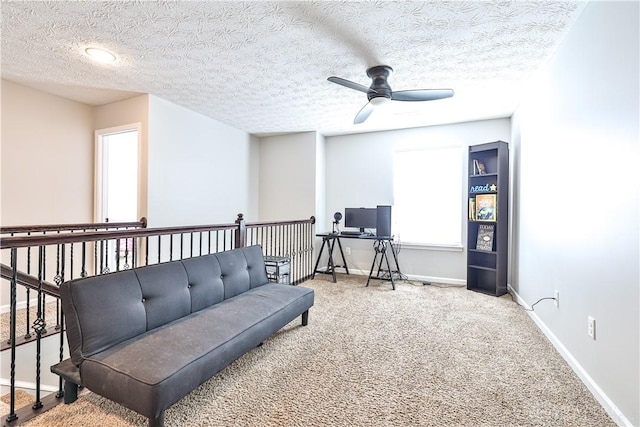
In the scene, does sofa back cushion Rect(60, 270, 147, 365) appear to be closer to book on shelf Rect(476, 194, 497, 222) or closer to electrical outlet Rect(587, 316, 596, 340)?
electrical outlet Rect(587, 316, 596, 340)

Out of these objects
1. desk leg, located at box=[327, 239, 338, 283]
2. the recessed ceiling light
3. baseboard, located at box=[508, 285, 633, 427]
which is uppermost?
the recessed ceiling light

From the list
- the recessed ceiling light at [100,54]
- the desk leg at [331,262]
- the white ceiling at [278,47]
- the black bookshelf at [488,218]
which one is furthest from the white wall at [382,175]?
the recessed ceiling light at [100,54]

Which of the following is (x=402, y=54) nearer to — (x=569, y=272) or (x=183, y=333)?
(x=569, y=272)

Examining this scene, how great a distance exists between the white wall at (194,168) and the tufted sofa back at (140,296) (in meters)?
1.63

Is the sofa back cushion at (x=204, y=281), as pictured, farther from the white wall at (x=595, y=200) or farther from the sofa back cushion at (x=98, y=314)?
the white wall at (x=595, y=200)

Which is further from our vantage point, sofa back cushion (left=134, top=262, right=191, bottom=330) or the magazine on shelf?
the magazine on shelf

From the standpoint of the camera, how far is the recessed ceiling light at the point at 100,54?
248 cm

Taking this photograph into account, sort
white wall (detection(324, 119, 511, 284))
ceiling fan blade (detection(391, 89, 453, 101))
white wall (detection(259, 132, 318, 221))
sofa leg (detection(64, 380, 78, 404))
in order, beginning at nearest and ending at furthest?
sofa leg (detection(64, 380, 78, 404)) → ceiling fan blade (detection(391, 89, 453, 101)) → white wall (detection(324, 119, 511, 284)) → white wall (detection(259, 132, 318, 221))

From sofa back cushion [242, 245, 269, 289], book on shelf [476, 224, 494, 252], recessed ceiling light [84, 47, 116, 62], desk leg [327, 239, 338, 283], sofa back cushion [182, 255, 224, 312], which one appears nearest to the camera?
sofa back cushion [182, 255, 224, 312]

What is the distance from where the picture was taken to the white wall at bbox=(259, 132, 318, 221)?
5031 mm

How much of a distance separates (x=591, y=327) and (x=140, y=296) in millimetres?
2817

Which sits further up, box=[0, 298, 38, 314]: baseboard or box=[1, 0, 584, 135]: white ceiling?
box=[1, 0, 584, 135]: white ceiling

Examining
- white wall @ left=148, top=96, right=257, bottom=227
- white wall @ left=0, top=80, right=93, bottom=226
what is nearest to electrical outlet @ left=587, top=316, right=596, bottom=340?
white wall @ left=148, top=96, right=257, bottom=227

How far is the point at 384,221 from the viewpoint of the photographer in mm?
4465
